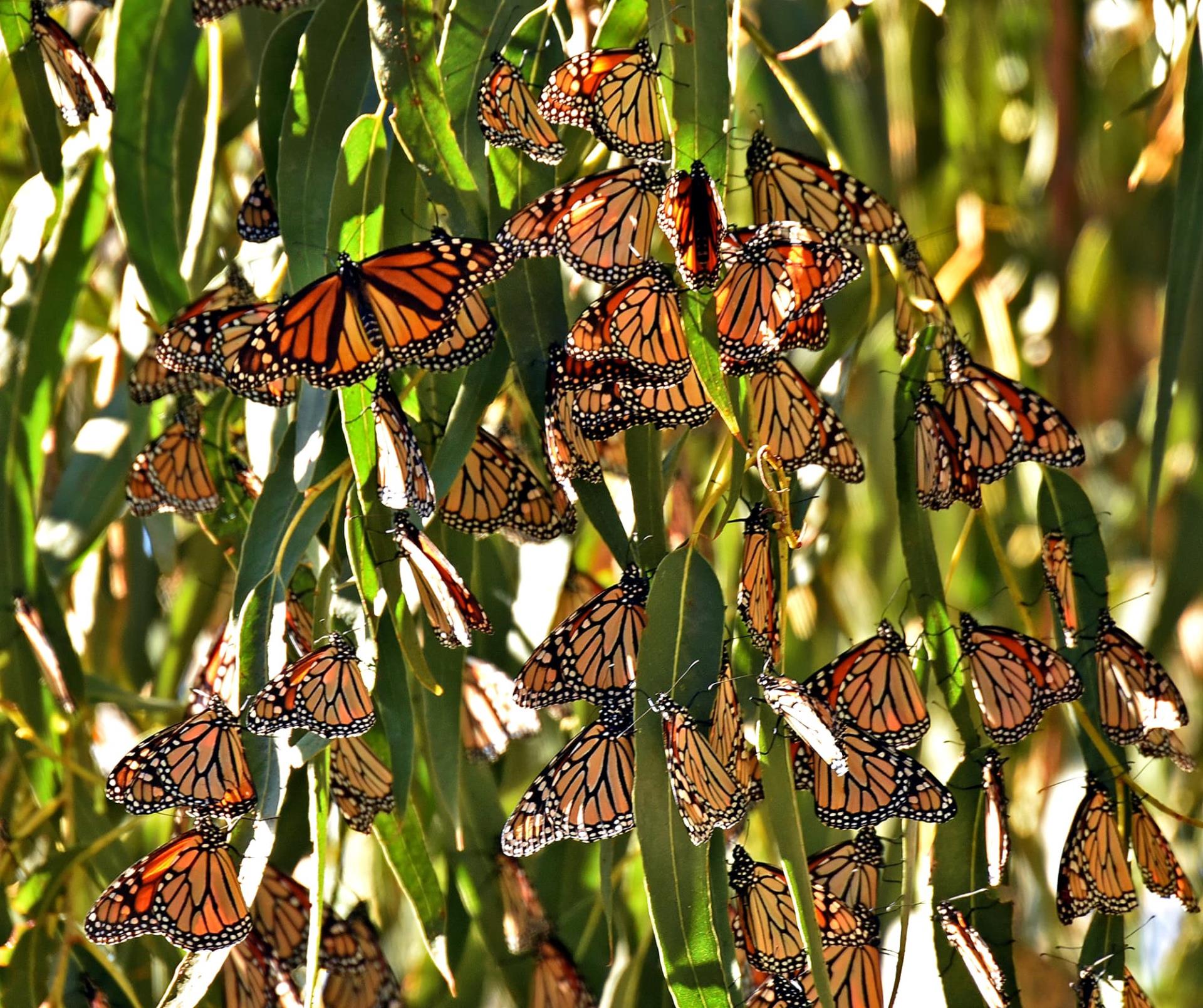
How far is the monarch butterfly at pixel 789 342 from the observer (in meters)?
0.86

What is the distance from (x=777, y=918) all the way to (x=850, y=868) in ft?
0.33

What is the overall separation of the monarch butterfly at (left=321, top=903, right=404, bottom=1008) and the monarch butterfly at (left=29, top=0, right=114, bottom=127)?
67 centimetres

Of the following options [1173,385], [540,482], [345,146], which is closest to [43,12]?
[345,146]

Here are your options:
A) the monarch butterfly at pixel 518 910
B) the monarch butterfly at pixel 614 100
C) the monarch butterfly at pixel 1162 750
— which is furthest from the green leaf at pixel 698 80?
the monarch butterfly at pixel 518 910

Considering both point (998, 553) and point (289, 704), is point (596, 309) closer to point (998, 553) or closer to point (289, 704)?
point (289, 704)

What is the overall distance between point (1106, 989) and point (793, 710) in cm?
45

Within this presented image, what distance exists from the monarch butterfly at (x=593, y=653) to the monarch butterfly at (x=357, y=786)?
0.12 meters

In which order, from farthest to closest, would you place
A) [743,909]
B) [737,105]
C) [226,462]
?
[737,105] < [226,462] < [743,909]

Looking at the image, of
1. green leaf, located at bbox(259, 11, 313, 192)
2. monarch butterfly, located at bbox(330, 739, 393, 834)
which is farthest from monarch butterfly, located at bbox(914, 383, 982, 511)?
green leaf, located at bbox(259, 11, 313, 192)

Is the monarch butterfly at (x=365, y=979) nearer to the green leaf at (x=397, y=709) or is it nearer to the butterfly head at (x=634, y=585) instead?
the green leaf at (x=397, y=709)

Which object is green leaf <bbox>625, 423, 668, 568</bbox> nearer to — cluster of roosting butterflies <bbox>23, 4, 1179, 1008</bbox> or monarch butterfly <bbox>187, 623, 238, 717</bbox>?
cluster of roosting butterflies <bbox>23, 4, 1179, 1008</bbox>

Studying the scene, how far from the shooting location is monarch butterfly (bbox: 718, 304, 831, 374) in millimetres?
857

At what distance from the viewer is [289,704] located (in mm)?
865

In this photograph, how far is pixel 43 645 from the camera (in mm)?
1272
